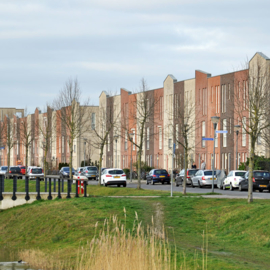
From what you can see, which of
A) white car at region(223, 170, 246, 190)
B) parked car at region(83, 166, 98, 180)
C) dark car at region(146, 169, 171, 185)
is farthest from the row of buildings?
white car at region(223, 170, 246, 190)

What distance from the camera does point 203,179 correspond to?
4872 centimetres

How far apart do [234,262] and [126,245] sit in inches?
121

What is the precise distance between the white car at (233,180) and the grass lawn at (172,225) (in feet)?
56.7

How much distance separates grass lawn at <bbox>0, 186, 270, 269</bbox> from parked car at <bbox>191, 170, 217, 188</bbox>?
20.9m

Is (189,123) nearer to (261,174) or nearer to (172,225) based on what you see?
(261,174)

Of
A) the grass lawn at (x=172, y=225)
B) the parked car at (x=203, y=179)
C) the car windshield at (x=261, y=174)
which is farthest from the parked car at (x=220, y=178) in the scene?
the grass lawn at (x=172, y=225)

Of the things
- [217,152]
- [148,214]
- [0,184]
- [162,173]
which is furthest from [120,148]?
[148,214]

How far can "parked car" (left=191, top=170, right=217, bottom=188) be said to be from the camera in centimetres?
4847

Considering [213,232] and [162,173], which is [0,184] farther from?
[162,173]

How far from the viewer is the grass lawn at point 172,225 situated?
16234 millimetres

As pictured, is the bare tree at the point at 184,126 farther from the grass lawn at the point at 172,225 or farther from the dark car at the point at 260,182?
the grass lawn at the point at 172,225

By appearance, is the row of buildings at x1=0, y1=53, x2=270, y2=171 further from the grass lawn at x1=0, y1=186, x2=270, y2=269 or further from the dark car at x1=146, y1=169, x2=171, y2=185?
the grass lawn at x1=0, y1=186, x2=270, y2=269

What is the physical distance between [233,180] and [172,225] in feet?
79.1

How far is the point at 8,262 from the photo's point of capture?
1847 centimetres
